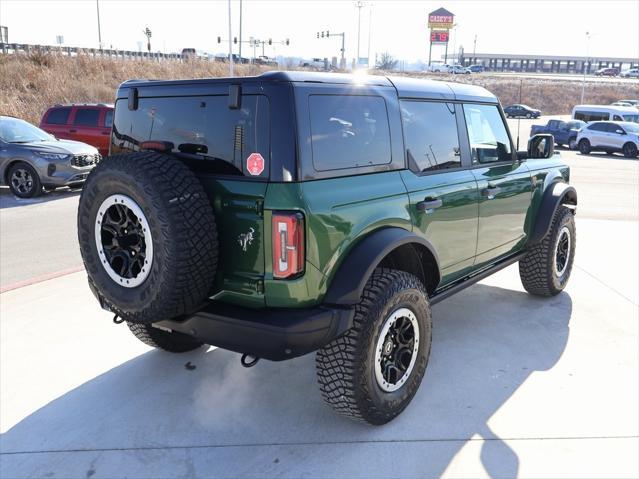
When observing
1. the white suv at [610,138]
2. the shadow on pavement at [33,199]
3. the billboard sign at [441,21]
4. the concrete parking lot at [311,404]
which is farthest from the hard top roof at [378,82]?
the billboard sign at [441,21]

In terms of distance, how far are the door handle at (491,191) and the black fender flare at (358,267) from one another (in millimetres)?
1333

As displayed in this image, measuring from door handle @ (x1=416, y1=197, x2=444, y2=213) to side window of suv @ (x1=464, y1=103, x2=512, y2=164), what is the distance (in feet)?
2.71

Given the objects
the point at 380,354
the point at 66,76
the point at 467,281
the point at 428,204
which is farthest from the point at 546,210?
the point at 66,76

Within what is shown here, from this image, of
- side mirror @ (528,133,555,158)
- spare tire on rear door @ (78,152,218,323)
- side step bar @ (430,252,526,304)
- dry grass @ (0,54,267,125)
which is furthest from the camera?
dry grass @ (0,54,267,125)

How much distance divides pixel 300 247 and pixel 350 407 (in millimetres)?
977

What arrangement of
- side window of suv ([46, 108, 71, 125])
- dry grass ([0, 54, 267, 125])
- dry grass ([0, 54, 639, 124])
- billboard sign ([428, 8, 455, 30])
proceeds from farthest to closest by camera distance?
billboard sign ([428, 8, 455, 30]) → dry grass ([0, 54, 639, 124]) → dry grass ([0, 54, 267, 125]) → side window of suv ([46, 108, 71, 125])

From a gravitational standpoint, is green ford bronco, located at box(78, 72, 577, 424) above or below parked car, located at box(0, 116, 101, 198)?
above

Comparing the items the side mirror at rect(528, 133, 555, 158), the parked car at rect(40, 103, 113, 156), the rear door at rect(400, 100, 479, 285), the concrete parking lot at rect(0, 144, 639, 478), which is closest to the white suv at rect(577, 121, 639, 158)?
the parked car at rect(40, 103, 113, 156)

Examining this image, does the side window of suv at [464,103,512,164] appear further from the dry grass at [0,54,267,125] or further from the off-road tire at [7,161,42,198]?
the dry grass at [0,54,267,125]

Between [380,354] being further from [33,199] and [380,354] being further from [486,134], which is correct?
[33,199]

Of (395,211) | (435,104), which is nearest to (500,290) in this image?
(435,104)

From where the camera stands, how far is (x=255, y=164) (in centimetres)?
282

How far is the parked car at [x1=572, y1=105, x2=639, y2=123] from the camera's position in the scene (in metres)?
26.3

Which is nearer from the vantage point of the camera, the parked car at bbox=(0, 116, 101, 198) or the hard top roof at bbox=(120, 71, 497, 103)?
the hard top roof at bbox=(120, 71, 497, 103)
